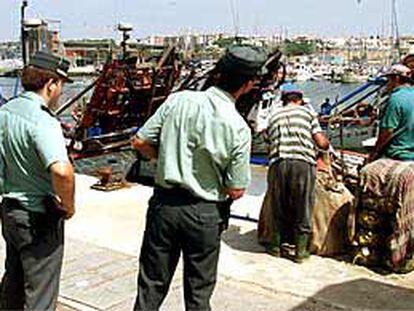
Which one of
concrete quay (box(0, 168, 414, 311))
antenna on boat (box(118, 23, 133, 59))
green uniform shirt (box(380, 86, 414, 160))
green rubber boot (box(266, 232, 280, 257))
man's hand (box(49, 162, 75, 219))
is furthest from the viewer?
antenna on boat (box(118, 23, 133, 59))

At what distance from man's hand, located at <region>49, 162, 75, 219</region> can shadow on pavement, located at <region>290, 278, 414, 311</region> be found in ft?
6.80

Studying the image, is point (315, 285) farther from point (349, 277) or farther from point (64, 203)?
point (64, 203)

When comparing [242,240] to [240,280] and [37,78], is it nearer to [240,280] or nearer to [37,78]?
[240,280]

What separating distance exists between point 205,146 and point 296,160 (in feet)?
8.30

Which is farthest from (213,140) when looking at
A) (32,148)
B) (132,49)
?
(132,49)

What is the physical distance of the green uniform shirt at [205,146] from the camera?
11.2ft

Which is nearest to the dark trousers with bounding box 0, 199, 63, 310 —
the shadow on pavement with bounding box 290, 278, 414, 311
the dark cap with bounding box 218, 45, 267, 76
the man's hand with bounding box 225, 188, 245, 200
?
the man's hand with bounding box 225, 188, 245, 200

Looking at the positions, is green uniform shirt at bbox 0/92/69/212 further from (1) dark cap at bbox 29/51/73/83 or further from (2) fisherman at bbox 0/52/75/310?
(1) dark cap at bbox 29/51/73/83

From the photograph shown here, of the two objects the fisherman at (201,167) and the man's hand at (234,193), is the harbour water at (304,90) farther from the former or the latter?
the man's hand at (234,193)

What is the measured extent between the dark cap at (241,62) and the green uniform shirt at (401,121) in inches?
86.2

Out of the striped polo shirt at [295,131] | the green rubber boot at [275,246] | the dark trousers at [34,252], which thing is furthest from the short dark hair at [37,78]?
the green rubber boot at [275,246]

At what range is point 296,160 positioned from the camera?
5.84 m

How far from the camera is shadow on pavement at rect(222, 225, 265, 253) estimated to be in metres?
6.32

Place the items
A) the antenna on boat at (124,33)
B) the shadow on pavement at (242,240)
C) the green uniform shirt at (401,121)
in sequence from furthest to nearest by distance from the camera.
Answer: the antenna on boat at (124,33), the shadow on pavement at (242,240), the green uniform shirt at (401,121)
